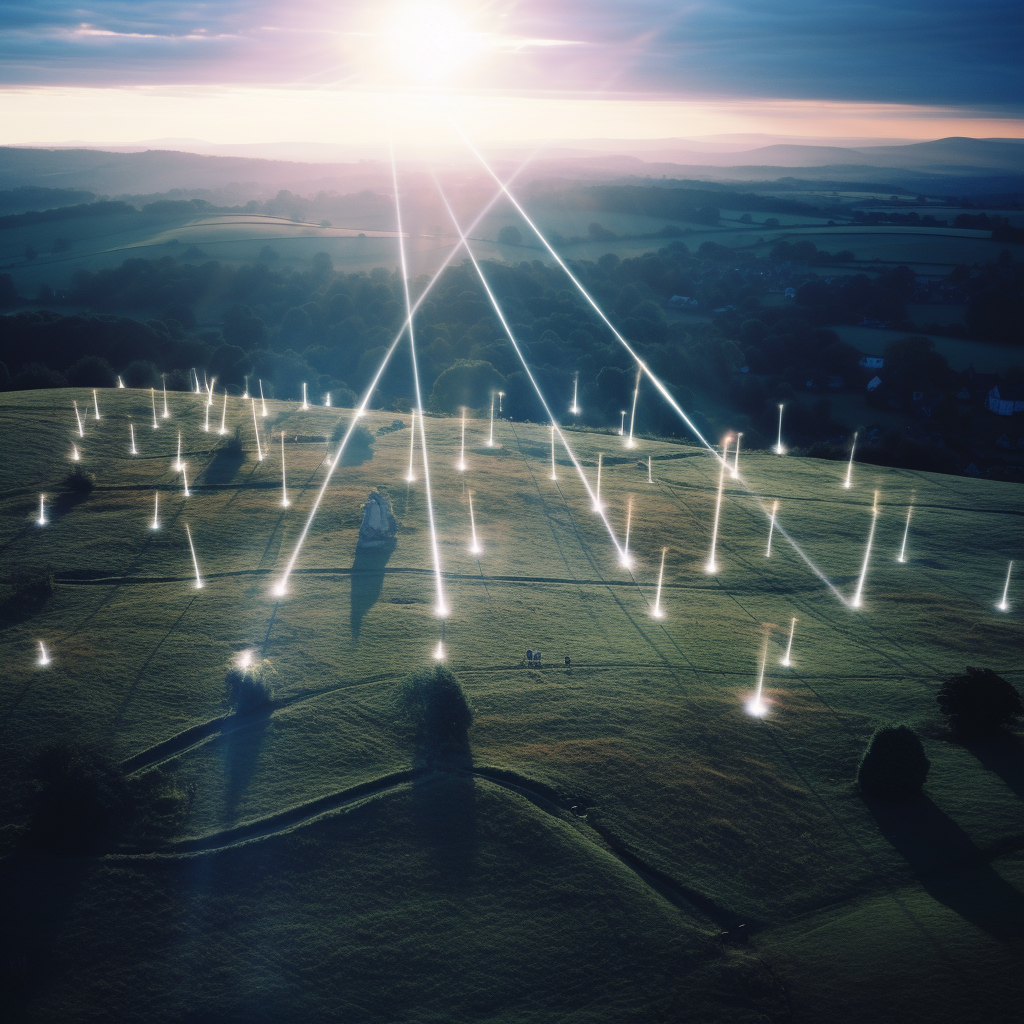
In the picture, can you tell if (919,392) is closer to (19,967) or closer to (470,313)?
(470,313)

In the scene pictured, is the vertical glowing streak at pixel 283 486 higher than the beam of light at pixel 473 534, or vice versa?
the vertical glowing streak at pixel 283 486

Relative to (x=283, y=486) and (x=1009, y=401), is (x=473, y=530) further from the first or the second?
(x=1009, y=401)

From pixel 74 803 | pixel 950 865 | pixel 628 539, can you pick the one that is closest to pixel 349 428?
pixel 628 539

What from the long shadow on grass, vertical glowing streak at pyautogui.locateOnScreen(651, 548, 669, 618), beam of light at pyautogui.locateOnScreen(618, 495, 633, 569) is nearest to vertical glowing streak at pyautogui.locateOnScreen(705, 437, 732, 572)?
vertical glowing streak at pyautogui.locateOnScreen(651, 548, 669, 618)

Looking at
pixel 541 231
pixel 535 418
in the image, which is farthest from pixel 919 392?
pixel 541 231

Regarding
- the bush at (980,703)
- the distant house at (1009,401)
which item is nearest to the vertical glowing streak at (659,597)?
the bush at (980,703)

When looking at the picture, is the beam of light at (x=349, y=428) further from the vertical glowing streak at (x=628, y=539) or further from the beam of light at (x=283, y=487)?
the vertical glowing streak at (x=628, y=539)

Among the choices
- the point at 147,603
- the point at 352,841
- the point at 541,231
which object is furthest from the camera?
the point at 541,231
